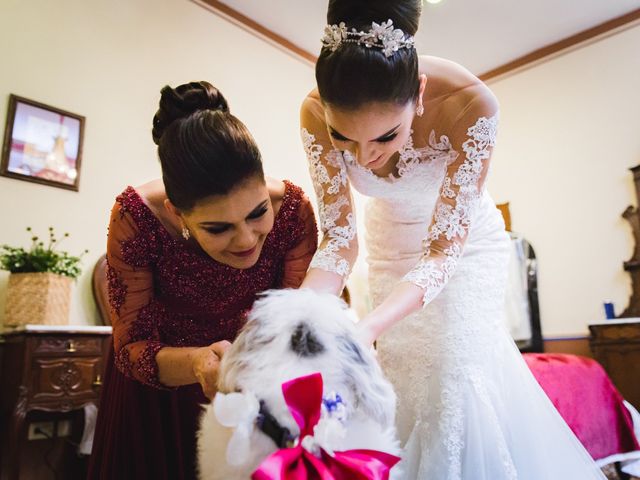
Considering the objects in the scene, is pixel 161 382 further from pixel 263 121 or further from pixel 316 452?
pixel 263 121

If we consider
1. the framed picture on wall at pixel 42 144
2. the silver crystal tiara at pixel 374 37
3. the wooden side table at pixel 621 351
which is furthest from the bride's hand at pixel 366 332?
the wooden side table at pixel 621 351

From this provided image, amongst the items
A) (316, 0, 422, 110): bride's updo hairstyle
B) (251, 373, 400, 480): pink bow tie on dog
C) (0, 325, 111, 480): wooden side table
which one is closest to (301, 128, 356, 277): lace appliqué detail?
(316, 0, 422, 110): bride's updo hairstyle

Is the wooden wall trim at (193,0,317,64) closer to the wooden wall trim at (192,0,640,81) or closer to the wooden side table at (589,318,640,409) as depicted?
the wooden wall trim at (192,0,640,81)

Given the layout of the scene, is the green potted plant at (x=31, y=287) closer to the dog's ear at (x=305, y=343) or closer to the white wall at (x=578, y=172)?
the dog's ear at (x=305, y=343)

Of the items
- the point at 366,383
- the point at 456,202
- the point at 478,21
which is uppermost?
the point at 478,21

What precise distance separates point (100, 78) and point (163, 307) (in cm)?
264

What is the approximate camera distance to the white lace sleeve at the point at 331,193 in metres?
1.43

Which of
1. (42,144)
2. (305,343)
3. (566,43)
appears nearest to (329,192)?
(305,343)

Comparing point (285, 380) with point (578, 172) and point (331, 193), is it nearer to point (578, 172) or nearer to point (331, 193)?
point (331, 193)

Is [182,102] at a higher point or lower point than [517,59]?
lower

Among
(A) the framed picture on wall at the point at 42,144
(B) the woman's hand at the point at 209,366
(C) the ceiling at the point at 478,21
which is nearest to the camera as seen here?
(B) the woman's hand at the point at 209,366

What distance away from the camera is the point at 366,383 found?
2.54ft

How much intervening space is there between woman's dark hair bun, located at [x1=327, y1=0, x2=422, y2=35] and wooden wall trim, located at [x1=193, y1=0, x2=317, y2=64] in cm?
335

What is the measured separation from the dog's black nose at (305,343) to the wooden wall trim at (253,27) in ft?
13.3
